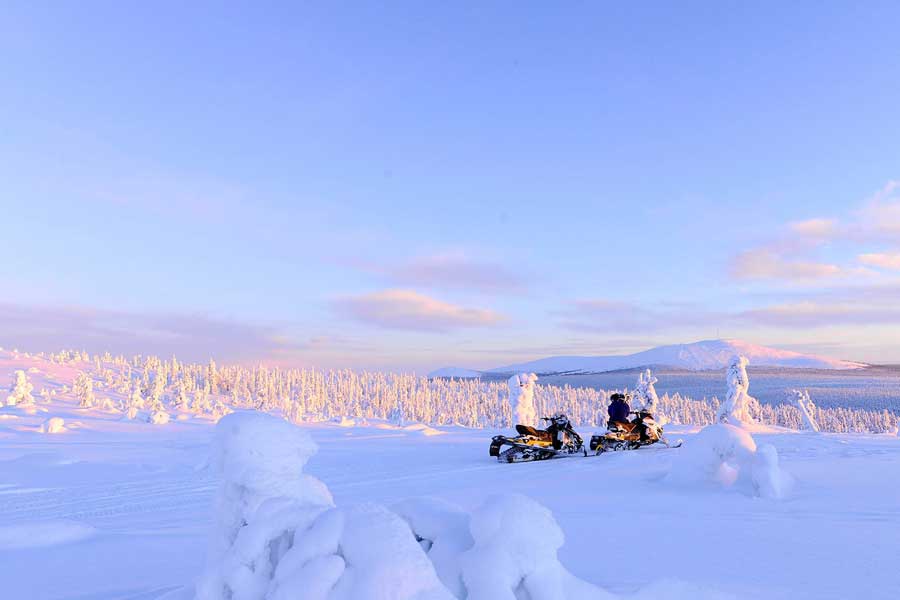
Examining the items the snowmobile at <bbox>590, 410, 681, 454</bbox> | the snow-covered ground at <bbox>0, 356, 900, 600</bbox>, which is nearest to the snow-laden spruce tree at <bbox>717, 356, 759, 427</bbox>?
the snow-covered ground at <bbox>0, 356, 900, 600</bbox>

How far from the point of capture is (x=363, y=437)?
20969 millimetres

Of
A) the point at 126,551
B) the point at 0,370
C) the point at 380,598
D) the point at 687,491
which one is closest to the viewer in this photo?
the point at 380,598

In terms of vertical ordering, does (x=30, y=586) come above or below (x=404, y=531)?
below

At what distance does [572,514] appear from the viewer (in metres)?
7.91

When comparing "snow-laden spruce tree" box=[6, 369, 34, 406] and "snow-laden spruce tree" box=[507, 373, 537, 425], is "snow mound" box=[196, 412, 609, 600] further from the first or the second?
"snow-laden spruce tree" box=[6, 369, 34, 406]

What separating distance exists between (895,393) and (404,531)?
21720 centimetres

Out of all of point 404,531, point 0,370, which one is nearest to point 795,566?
point 404,531

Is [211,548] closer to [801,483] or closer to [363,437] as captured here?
[801,483]

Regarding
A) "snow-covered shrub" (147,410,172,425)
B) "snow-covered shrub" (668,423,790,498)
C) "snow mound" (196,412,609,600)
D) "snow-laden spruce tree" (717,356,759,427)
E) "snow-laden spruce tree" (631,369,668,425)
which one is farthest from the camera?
"snow-laden spruce tree" (631,369,668,425)

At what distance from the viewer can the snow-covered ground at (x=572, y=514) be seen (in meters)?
5.23

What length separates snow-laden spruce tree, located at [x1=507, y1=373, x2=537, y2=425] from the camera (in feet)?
84.6

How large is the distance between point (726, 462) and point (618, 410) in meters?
6.99

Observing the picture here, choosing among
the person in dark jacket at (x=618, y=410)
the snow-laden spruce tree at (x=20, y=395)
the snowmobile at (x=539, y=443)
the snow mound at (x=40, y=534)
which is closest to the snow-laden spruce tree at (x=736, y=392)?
the person in dark jacket at (x=618, y=410)

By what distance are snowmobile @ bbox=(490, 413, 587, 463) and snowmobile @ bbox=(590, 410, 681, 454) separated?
0.57m
